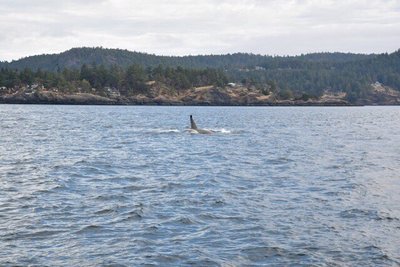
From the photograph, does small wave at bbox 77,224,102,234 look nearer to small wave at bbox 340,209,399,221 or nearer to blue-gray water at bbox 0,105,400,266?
blue-gray water at bbox 0,105,400,266

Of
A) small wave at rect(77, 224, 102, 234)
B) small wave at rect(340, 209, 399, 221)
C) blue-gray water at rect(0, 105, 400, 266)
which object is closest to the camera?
blue-gray water at rect(0, 105, 400, 266)

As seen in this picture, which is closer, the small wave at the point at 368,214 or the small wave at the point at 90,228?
the small wave at the point at 90,228

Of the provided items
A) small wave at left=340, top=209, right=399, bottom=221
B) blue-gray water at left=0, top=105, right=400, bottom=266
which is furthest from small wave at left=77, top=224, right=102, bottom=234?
small wave at left=340, top=209, right=399, bottom=221

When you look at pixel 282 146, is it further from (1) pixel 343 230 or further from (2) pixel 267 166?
(1) pixel 343 230

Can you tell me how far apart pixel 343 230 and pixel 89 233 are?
8.88 m

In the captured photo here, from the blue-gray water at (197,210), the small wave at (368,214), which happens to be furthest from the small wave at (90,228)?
the small wave at (368,214)

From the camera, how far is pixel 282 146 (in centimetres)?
5656

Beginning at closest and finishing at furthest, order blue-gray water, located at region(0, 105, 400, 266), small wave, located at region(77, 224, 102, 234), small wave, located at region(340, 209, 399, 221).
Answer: blue-gray water, located at region(0, 105, 400, 266) < small wave, located at region(77, 224, 102, 234) < small wave, located at region(340, 209, 399, 221)

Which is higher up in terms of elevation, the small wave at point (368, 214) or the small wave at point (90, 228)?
the small wave at point (90, 228)

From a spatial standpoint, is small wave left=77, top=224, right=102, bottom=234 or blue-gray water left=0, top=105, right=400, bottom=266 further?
small wave left=77, top=224, right=102, bottom=234

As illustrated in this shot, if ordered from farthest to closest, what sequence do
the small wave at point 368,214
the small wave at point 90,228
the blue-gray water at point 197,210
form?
1. the small wave at point 368,214
2. the small wave at point 90,228
3. the blue-gray water at point 197,210

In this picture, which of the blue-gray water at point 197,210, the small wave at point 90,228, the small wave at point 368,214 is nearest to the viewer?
the blue-gray water at point 197,210

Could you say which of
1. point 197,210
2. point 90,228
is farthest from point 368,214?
point 90,228

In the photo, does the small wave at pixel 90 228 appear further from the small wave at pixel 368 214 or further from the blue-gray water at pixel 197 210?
the small wave at pixel 368 214
